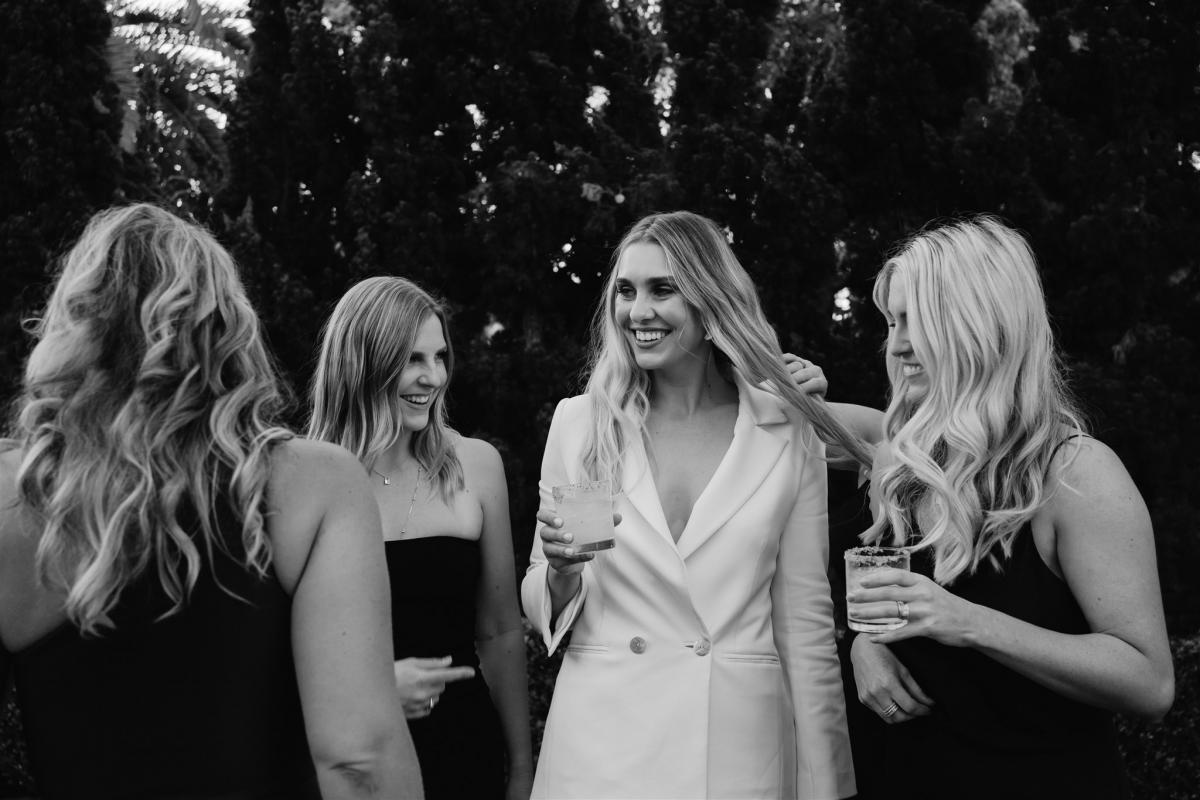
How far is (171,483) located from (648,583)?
169cm

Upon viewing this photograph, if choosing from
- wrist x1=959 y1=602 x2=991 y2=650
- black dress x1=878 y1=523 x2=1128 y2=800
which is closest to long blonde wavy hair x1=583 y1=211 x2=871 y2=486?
black dress x1=878 y1=523 x2=1128 y2=800

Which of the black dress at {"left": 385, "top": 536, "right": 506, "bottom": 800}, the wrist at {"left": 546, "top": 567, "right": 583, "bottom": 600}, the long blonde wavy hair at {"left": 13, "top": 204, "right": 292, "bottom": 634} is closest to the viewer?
the long blonde wavy hair at {"left": 13, "top": 204, "right": 292, "bottom": 634}

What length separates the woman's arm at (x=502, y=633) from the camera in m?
3.56

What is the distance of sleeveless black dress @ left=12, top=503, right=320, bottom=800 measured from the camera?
1.79 m

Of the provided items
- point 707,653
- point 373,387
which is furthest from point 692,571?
point 373,387

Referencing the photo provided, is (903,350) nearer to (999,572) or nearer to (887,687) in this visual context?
(999,572)

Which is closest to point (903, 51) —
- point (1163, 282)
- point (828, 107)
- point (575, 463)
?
point (828, 107)

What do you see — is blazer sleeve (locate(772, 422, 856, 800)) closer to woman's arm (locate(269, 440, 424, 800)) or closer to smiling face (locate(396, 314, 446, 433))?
smiling face (locate(396, 314, 446, 433))

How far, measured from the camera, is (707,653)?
3.13 meters

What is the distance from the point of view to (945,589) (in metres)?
2.57

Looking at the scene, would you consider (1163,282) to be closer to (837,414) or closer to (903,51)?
(903,51)

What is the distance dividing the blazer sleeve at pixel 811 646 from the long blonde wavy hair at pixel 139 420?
1.82m

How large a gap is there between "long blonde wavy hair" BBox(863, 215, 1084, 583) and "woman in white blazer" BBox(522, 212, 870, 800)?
0.54 meters

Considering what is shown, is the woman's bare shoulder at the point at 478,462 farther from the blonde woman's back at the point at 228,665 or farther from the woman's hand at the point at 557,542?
the blonde woman's back at the point at 228,665
